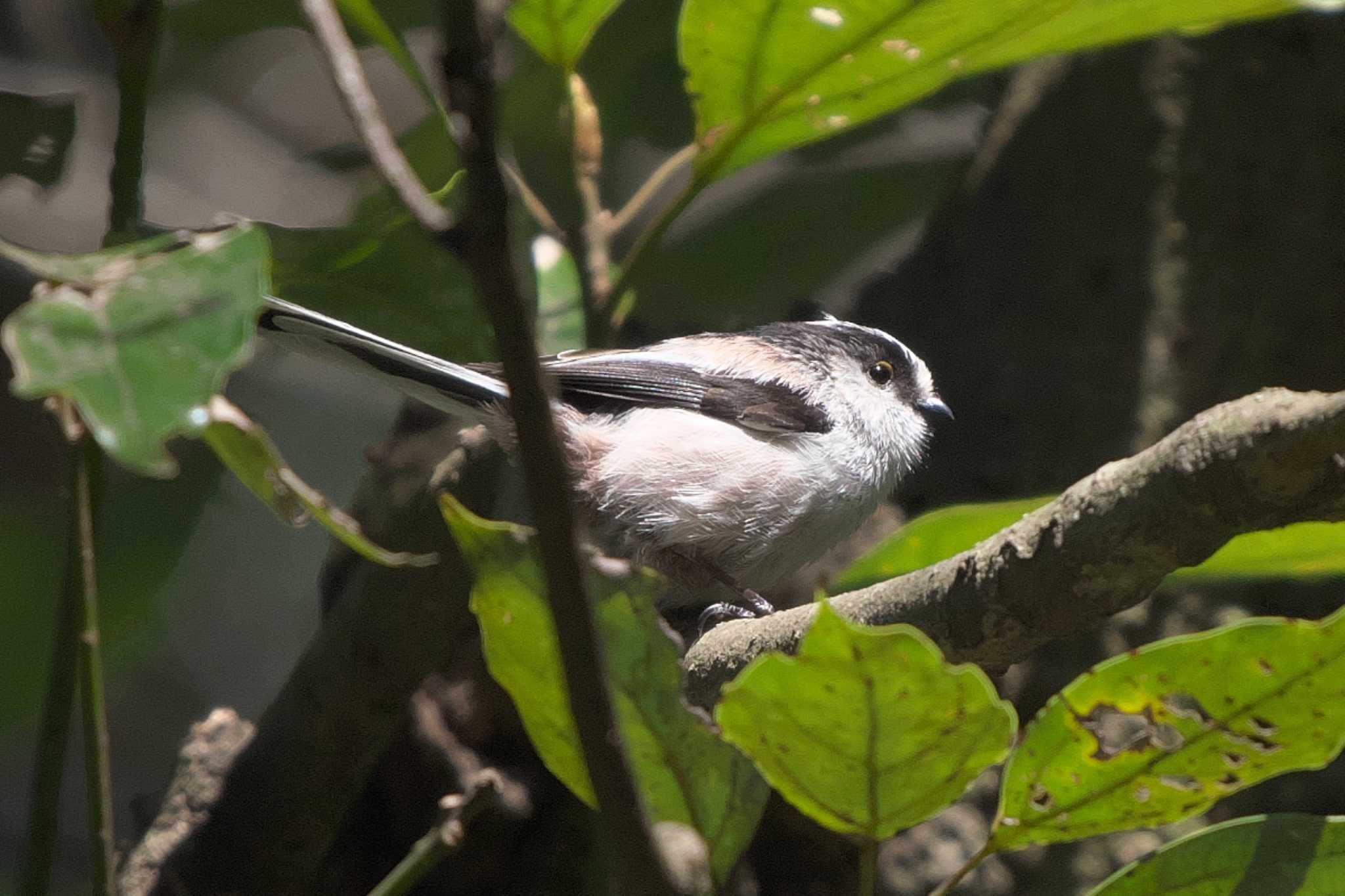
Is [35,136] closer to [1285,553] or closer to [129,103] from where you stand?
[129,103]

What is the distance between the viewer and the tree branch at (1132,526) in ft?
3.95

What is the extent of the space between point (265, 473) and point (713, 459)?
144cm

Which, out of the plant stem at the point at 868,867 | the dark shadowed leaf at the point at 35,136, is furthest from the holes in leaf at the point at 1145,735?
the dark shadowed leaf at the point at 35,136

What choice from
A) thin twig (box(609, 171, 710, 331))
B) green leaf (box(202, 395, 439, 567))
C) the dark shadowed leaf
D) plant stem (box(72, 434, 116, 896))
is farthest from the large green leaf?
the dark shadowed leaf

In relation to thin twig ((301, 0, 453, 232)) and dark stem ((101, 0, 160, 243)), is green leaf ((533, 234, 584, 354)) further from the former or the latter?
thin twig ((301, 0, 453, 232))

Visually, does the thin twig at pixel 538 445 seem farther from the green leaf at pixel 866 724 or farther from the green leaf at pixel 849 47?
the green leaf at pixel 849 47

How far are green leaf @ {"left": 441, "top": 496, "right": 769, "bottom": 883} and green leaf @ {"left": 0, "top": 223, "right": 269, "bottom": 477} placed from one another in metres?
0.29

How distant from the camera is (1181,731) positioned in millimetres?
1289

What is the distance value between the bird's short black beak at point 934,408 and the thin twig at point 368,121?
2.24m

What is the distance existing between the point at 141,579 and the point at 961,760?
107 inches

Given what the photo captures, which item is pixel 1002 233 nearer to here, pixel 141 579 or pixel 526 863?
pixel 526 863

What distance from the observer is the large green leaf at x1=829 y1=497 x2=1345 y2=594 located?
5.61ft

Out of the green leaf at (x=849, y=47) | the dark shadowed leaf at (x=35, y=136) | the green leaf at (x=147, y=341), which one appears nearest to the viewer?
the green leaf at (x=147, y=341)

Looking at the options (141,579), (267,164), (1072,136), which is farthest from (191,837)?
(267,164)
